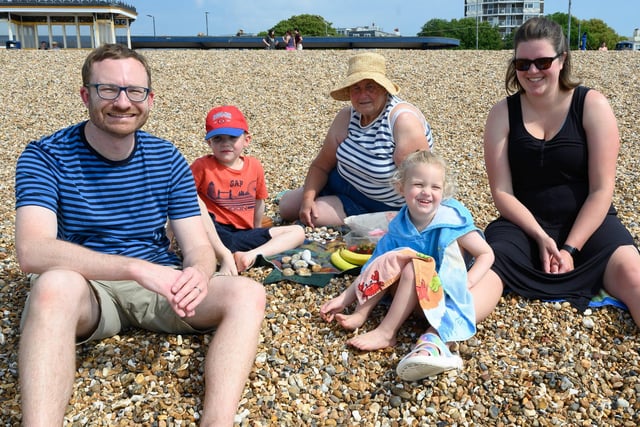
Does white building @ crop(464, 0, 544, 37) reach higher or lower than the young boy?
higher

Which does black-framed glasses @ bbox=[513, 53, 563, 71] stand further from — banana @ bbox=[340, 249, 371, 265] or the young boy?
→ the young boy

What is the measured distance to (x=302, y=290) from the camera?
12.4 ft

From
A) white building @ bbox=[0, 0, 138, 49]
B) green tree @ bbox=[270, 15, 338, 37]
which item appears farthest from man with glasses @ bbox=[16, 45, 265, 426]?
green tree @ bbox=[270, 15, 338, 37]

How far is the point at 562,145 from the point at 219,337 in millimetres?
2436

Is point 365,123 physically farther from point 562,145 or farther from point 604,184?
point 604,184

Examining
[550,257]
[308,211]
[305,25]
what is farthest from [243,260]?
[305,25]

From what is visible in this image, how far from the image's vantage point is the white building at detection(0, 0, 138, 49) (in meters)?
31.8

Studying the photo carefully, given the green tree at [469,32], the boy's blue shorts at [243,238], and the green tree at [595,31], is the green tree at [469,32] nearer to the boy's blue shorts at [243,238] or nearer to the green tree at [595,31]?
the green tree at [595,31]

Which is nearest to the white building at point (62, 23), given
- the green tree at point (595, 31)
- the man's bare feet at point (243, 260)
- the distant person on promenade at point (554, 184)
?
the man's bare feet at point (243, 260)

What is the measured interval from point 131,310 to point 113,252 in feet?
1.05

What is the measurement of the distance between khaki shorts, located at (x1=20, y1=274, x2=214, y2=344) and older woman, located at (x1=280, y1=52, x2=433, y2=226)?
1962mm

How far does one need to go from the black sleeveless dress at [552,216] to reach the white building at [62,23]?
3190 cm

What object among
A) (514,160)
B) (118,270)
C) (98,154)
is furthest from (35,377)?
(514,160)

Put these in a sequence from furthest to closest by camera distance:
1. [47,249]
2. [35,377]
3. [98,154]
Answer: [98,154] → [47,249] → [35,377]
